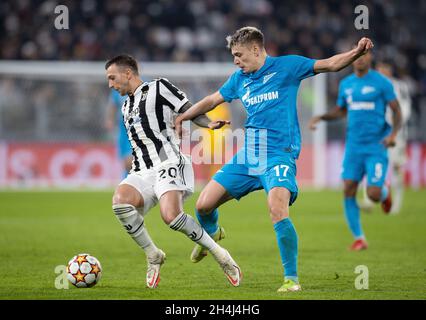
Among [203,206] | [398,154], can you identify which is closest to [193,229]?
[203,206]

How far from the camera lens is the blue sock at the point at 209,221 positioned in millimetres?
8156

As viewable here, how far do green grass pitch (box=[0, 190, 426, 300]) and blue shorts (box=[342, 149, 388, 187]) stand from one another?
926mm

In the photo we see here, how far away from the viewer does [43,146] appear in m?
21.0

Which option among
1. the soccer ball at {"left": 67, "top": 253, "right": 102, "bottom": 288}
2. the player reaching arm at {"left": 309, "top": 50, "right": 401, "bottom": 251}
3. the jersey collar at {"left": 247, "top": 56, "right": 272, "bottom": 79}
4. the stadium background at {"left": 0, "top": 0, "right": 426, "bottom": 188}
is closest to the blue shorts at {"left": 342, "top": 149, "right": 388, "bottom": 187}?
the player reaching arm at {"left": 309, "top": 50, "right": 401, "bottom": 251}

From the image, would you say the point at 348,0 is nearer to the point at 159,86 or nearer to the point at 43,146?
the point at 43,146

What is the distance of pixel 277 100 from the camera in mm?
7543

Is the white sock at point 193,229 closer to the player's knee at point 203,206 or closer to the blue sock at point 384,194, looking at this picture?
the player's knee at point 203,206

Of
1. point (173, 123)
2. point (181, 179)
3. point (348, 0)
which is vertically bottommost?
point (181, 179)

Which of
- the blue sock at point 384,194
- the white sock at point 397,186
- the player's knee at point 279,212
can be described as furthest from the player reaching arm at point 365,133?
the white sock at point 397,186

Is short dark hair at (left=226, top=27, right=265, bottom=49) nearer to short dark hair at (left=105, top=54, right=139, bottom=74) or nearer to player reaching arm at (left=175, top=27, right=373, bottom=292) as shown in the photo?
player reaching arm at (left=175, top=27, right=373, bottom=292)
